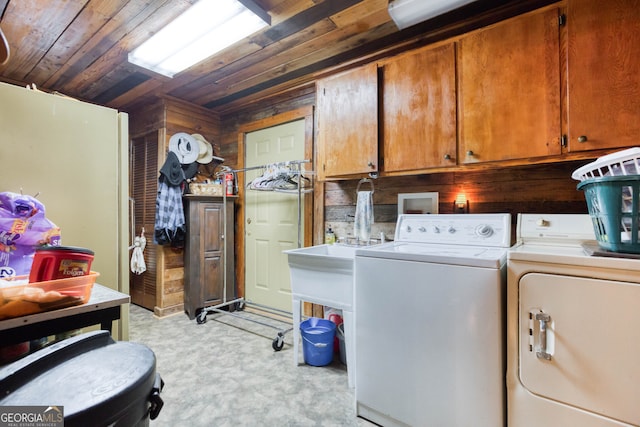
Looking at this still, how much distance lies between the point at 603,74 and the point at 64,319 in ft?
7.97

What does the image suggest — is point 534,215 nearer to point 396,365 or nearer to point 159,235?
point 396,365

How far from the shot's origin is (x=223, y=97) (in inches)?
129

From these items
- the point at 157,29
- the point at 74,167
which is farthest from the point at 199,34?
the point at 74,167

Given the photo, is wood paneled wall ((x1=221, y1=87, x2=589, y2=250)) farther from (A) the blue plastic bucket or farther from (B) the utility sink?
(A) the blue plastic bucket

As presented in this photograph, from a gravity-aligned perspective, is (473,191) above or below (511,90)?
below

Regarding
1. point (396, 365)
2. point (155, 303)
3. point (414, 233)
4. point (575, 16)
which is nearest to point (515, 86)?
point (575, 16)

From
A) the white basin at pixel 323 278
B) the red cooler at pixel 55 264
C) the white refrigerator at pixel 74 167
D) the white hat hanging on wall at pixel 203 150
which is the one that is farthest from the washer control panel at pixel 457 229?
the white hat hanging on wall at pixel 203 150

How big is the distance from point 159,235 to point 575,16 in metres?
3.55

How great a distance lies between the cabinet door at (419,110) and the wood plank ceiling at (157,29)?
429 mm

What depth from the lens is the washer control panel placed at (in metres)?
1.61

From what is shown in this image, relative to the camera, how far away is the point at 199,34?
2078 millimetres

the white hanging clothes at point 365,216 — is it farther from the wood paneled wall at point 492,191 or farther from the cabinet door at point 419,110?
the cabinet door at point 419,110

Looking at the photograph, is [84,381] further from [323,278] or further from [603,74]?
[603,74]

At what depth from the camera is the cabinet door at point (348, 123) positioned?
205cm
